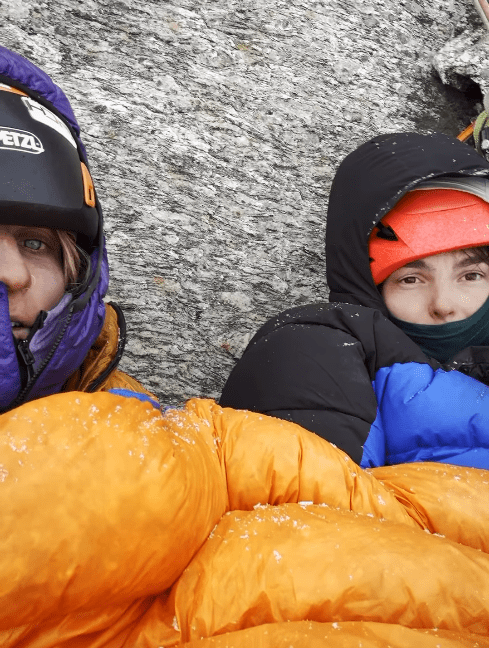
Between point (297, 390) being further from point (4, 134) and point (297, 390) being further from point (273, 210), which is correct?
point (273, 210)

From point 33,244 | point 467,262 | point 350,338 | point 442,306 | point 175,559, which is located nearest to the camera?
point 175,559

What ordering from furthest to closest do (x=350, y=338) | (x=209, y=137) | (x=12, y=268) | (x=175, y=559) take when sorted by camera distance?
1. (x=209, y=137)
2. (x=350, y=338)
3. (x=12, y=268)
4. (x=175, y=559)

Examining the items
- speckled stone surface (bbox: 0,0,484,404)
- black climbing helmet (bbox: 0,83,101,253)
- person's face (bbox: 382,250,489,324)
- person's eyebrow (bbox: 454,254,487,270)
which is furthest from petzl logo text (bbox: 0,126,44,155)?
person's eyebrow (bbox: 454,254,487,270)

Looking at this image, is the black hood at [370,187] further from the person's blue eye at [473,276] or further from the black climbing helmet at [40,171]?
the black climbing helmet at [40,171]

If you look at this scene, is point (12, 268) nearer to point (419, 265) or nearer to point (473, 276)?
point (419, 265)

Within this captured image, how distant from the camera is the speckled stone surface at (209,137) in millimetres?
2422

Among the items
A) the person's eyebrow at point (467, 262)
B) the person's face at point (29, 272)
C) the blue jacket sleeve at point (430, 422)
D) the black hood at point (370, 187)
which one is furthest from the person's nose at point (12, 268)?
the person's eyebrow at point (467, 262)

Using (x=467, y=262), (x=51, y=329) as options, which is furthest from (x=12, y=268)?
(x=467, y=262)

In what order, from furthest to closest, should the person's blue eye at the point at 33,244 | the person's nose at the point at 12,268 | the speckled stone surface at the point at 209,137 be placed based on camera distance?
the speckled stone surface at the point at 209,137, the person's blue eye at the point at 33,244, the person's nose at the point at 12,268

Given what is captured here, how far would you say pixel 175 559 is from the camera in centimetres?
96

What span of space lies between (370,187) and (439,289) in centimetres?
50

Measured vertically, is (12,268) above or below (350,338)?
above

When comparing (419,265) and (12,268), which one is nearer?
(12,268)

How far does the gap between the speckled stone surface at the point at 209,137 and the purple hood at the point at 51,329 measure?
26.0 inches
